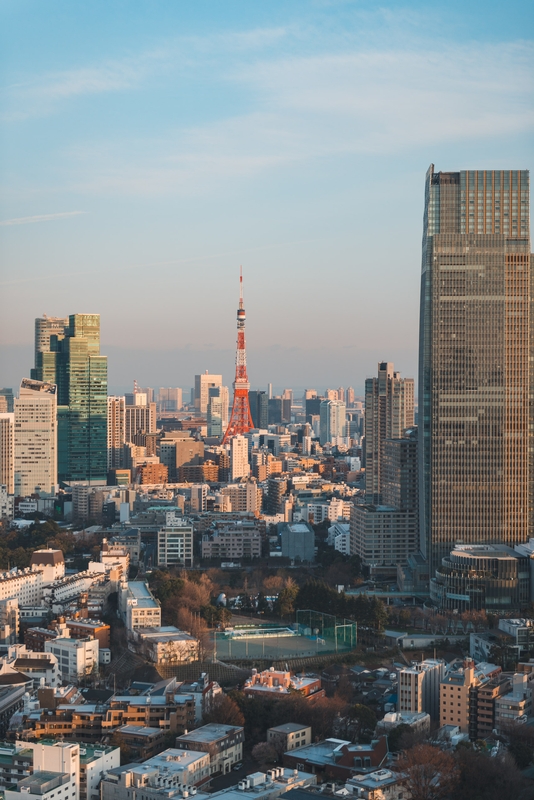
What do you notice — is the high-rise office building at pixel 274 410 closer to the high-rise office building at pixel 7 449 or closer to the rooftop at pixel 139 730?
the high-rise office building at pixel 7 449

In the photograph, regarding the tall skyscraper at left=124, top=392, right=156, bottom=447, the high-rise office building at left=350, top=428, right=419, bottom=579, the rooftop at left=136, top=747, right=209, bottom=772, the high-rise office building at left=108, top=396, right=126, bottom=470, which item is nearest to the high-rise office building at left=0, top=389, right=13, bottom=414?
the high-rise office building at left=108, top=396, right=126, bottom=470

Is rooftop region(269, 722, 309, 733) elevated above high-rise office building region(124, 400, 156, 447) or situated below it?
below

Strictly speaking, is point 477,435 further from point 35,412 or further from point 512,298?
point 35,412

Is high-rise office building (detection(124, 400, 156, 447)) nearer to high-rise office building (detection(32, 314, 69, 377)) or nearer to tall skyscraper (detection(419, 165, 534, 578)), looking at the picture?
high-rise office building (detection(32, 314, 69, 377))

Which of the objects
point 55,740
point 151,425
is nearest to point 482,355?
point 55,740

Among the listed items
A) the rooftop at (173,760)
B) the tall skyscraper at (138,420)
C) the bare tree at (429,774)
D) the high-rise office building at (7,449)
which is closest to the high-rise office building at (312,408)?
the tall skyscraper at (138,420)

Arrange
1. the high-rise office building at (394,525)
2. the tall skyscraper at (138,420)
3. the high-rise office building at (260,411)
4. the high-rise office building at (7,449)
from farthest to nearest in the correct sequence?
1. the high-rise office building at (260,411)
2. the tall skyscraper at (138,420)
3. the high-rise office building at (7,449)
4. the high-rise office building at (394,525)
